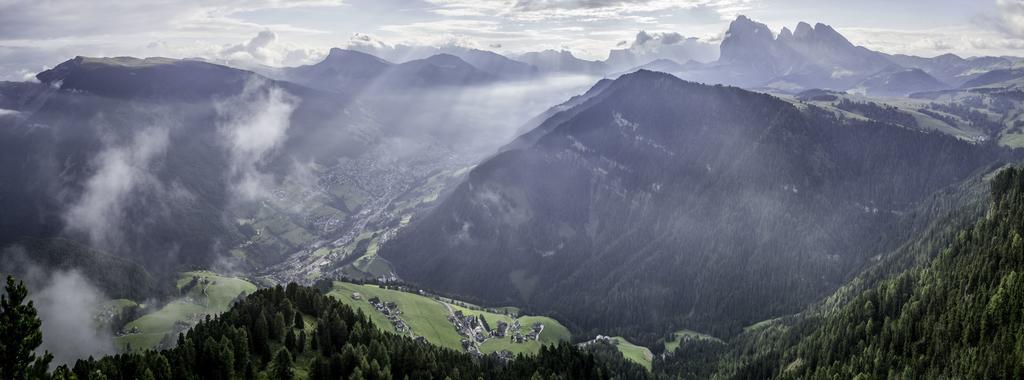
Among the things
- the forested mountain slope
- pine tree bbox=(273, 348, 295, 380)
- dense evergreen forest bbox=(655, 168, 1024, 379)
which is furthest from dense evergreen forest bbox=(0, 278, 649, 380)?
dense evergreen forest bbox=(655, 168, 1024, 379)

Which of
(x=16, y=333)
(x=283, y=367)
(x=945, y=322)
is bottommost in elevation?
(x=945, y=322)

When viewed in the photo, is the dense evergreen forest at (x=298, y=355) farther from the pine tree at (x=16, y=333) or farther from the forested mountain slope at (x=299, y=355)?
the pine tree at (x=16, y=333)

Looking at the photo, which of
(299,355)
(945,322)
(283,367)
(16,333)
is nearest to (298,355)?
(299,355)

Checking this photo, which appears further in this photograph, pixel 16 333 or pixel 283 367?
pixel 283 367

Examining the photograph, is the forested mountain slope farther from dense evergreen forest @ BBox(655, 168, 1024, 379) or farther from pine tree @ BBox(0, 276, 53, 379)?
dense evergreen forest @ BBox(655, 168, 1024, 379)

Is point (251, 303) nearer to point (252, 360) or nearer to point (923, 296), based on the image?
point (252, 360)

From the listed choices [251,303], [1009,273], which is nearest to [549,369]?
[251,303]

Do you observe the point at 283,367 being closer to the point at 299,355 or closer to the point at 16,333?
the point at 299,355

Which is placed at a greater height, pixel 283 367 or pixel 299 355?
pixel 283 367
